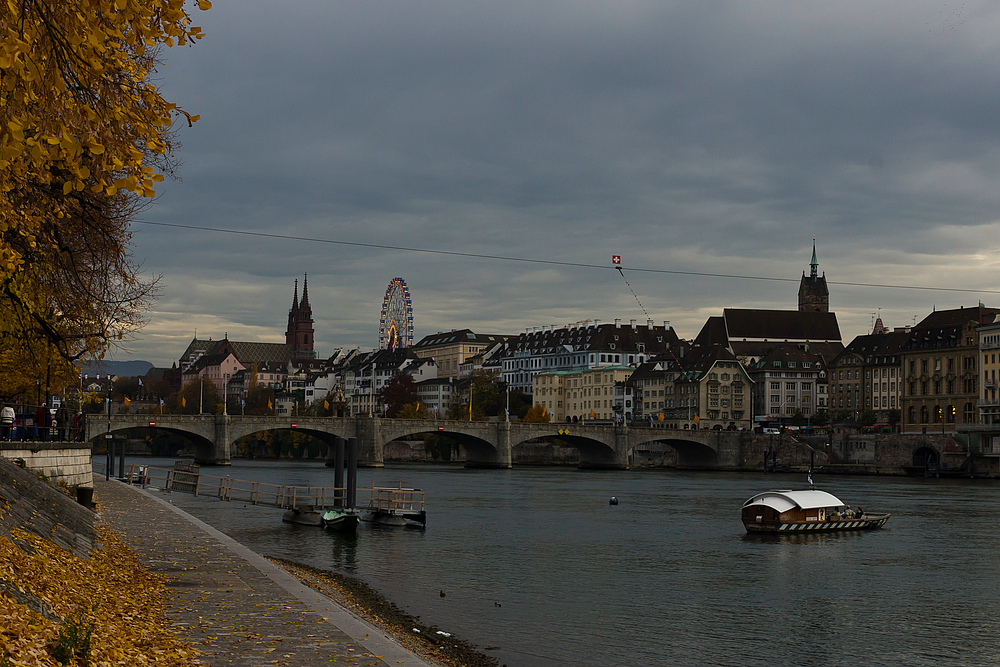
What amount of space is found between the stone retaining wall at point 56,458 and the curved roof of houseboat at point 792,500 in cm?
2758

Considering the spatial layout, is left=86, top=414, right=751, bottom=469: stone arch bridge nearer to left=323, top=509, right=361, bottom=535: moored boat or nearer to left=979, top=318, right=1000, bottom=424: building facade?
left=979, top=318, right=1000, bottom=424: building facade

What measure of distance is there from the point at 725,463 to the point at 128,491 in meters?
92.3

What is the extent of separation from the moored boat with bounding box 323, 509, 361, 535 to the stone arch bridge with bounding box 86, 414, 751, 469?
61.7 metres

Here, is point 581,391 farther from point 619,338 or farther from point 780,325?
point 780,325

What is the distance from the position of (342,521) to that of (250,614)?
1001 inches

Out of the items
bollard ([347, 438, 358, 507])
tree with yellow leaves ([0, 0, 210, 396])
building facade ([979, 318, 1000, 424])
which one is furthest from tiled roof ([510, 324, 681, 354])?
tree with yellow leaves ([0, 0, 210, 396])

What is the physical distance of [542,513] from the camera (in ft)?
184

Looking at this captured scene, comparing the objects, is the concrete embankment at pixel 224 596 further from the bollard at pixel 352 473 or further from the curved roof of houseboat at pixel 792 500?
the curved roof of houseboat at pixel 792 500

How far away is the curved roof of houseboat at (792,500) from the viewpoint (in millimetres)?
49781

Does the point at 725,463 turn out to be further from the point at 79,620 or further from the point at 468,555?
the point at 79,620

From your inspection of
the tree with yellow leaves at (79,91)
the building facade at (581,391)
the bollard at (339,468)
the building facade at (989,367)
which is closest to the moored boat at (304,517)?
the bollard at (339,468)

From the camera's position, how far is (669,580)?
31328 millimetres

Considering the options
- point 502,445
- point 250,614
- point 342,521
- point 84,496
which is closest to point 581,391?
point 502,445

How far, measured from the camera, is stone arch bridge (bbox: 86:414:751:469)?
107875 millimetres
